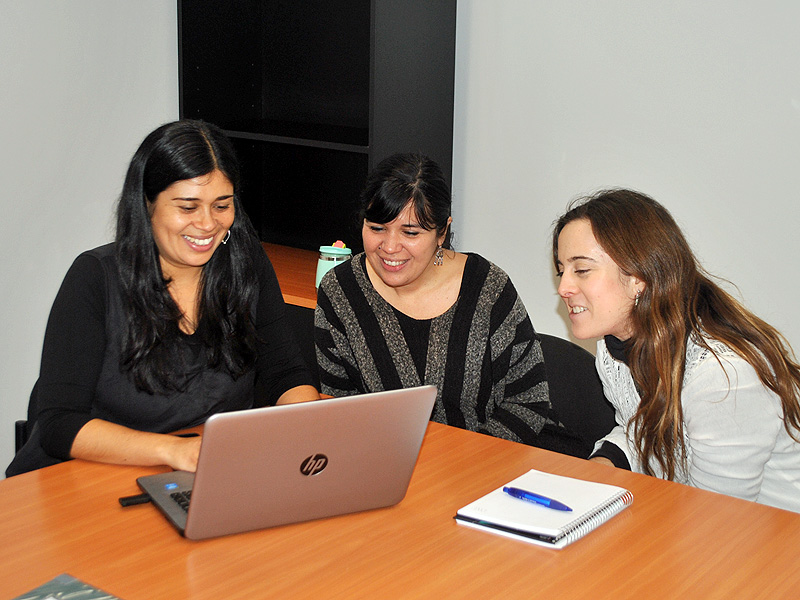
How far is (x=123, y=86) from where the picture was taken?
316 centimetres

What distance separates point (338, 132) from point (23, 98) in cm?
103

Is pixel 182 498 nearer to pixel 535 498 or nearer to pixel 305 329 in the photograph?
pixel 535 498

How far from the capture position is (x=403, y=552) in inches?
49.4

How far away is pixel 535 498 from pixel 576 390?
26.3 inches

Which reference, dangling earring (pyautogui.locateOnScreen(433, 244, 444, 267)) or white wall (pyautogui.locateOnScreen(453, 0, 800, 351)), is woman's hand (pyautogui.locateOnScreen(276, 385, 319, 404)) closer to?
dangling earring (pyautogui.locateOnScreen(433, 244, 444, 267))

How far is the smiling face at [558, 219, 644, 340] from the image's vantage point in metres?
1.69

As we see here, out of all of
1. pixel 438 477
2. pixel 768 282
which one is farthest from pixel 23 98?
pixel 768 282

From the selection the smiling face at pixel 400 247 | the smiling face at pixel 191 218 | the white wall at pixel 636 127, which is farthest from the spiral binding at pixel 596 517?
the white wall at pixel 636 127

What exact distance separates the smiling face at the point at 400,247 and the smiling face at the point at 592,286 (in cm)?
38

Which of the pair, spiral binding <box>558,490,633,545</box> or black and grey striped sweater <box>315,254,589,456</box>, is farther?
black and grey striped sweater <box>315,254,589,456</box>

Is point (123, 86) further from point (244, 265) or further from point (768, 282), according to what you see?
point (768, 282)

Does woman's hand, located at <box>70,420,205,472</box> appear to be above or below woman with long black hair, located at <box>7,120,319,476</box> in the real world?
below

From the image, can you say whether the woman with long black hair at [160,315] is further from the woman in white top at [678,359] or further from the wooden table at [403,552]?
the woman in white top at [678,359]

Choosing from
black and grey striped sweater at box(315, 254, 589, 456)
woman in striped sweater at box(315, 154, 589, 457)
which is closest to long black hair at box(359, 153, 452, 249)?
woman in striped sweater at box(315, 154, 589, 457)
